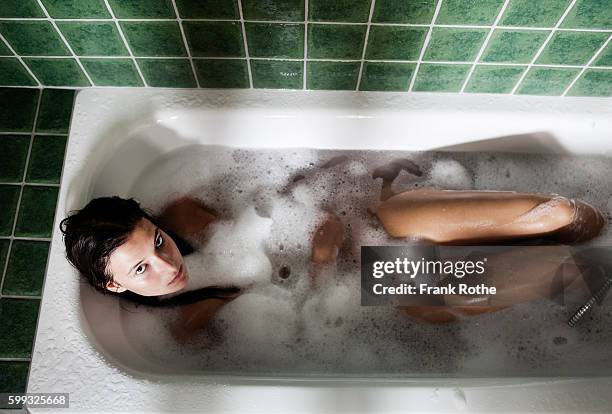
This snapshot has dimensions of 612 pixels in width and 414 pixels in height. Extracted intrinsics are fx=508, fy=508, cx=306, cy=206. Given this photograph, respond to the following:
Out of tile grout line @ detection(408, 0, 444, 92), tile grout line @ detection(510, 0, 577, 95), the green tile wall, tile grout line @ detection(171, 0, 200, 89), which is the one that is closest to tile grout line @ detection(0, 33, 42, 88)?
the green tile wall

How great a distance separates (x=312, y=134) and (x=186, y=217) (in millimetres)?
411

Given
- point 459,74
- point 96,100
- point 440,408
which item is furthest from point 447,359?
point 96,100

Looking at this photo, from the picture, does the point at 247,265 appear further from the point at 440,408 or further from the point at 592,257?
the point at 592,257

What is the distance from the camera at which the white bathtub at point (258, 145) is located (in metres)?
1.04

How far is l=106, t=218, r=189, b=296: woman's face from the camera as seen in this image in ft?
3.29

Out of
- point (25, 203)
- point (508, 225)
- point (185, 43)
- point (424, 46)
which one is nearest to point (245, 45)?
point (185, 43)

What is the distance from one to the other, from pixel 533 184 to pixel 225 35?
3.05 feet

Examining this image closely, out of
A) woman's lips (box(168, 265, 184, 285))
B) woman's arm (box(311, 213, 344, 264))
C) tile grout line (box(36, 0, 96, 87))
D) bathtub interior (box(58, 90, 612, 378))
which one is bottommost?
woman's arm (box(311, 213, 344, 264))

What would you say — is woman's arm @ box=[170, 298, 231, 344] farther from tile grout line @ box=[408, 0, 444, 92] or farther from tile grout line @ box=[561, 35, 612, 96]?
tile grout line @ box=[561, 35, 612, 96]

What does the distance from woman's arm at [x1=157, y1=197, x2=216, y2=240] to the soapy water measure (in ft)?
0.07

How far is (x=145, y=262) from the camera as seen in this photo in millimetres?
1035

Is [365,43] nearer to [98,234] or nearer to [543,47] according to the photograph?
[543,47]

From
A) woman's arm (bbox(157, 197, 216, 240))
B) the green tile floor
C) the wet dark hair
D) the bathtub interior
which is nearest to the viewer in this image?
the wet dark hair

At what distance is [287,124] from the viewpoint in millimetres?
1315
